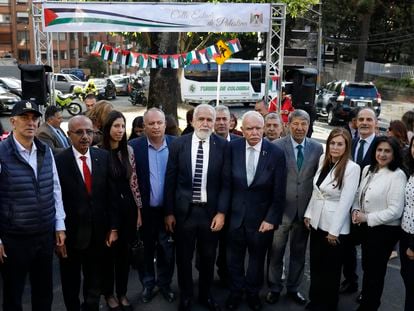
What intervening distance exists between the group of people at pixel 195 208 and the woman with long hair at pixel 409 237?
0.01 m

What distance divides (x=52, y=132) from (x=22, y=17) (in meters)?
61.4

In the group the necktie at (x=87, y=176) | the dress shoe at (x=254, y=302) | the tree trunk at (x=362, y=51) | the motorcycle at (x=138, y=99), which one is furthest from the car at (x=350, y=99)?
the necktie at (x=87, y=176)

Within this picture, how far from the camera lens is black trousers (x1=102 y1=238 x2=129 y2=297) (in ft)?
13.2

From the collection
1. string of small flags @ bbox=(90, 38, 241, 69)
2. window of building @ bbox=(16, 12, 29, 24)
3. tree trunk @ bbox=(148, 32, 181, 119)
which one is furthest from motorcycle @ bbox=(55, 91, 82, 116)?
window of building @ bbox=(16, 12, 29, 24)

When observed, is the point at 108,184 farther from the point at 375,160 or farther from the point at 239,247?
the point at 375,160

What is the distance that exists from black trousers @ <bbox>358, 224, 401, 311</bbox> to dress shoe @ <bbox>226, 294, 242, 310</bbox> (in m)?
1.16

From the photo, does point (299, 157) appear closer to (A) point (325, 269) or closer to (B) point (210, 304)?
(A) point (325, 269)

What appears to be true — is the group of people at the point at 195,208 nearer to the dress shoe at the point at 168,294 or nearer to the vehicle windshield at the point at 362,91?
the dress shoe at the point at 168,294

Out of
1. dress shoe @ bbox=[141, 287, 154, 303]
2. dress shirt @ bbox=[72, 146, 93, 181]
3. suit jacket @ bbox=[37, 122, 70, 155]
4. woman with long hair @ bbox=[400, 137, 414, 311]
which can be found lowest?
dress shoe @ bbox=[141, 287, 154, 303]

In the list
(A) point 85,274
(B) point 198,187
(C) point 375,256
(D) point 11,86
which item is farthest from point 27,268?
(D) point 11,86

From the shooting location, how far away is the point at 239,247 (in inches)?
165

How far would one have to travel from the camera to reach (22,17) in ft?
195

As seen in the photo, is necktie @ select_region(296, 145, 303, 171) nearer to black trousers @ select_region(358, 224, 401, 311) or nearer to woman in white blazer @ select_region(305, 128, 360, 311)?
woman in white blazer @ select_region(305, 128, 360, 311)

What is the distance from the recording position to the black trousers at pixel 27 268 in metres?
3.31
